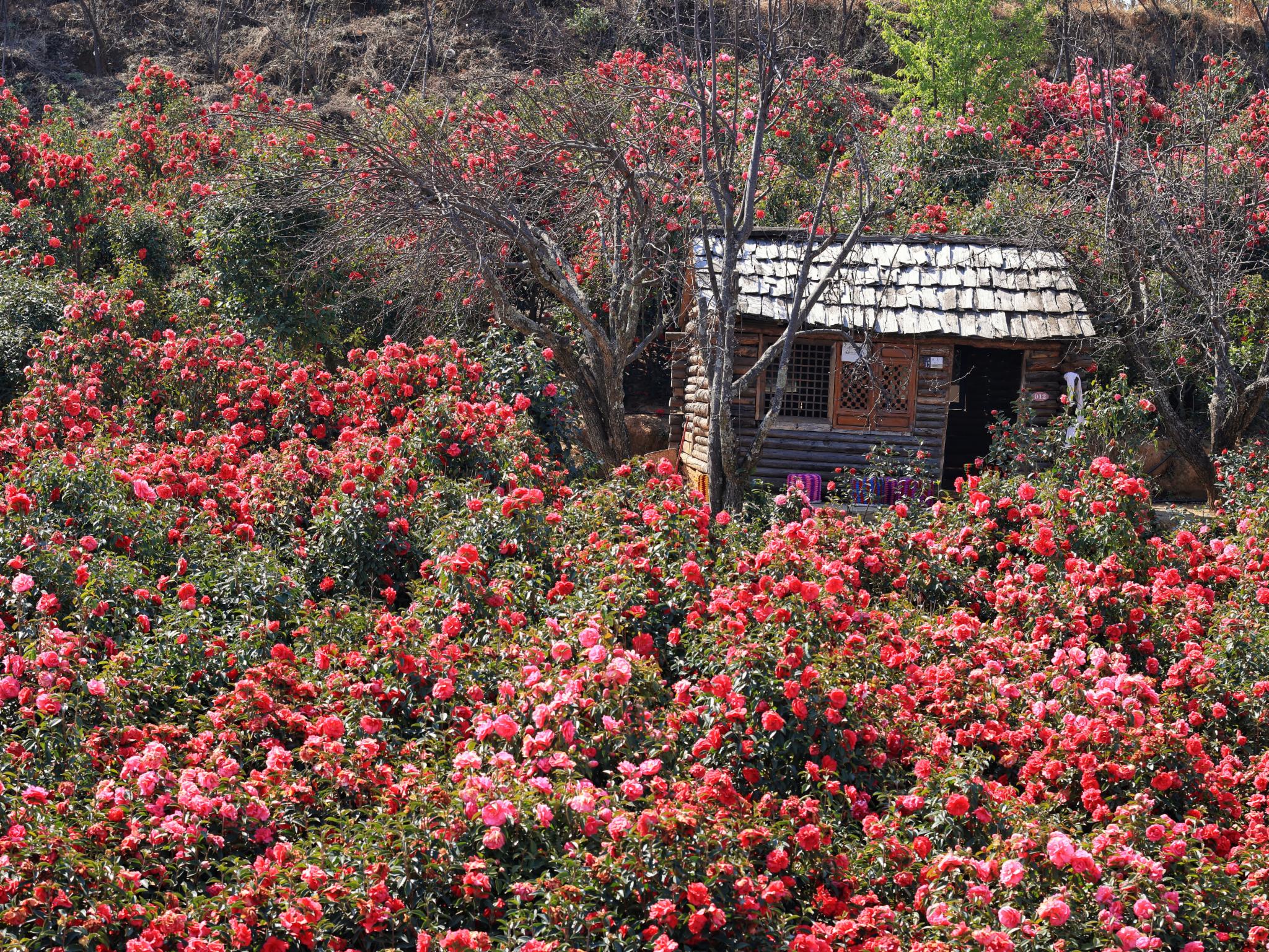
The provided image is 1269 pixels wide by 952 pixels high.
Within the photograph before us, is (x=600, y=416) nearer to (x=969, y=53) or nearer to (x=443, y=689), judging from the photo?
(x=443, y=689)

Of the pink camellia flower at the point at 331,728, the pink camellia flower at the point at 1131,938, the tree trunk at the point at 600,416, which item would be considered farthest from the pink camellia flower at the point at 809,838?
the tree trunk at the point at 600,416

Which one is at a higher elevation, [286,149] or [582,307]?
[286,149]

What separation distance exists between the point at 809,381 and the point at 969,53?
10.5 metres

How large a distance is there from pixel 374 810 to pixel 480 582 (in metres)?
1.97

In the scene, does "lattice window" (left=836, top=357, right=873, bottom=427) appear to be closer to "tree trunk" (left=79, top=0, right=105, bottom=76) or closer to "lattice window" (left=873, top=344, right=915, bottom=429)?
"lattice window" (left=873, top=344, right=915, bottom=429)

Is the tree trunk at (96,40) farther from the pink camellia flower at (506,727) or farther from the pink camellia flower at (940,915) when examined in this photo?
the pink camellia flower at (940,915)

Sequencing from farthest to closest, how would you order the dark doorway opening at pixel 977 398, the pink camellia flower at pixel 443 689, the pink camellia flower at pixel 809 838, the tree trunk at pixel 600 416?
the dark doorway opening at pixel 977 398 → the tree trunk at pixel 600 416 → the pink camellia flower at pixel 443 689 → the pink camellia flower at pixel 809 838

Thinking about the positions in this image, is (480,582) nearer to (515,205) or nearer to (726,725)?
(726,725)

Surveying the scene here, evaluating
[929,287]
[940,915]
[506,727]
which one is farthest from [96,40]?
[940,915]

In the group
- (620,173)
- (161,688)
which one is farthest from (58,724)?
(620,173)

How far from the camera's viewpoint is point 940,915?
3855 millimetres

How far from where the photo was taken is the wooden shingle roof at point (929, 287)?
13.0 meters

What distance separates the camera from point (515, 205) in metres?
10.7

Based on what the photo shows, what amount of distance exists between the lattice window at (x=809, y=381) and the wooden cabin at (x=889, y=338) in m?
0.02
